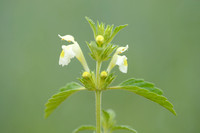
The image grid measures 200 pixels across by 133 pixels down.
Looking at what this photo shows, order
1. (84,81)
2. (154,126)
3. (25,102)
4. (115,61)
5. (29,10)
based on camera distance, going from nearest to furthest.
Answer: (84,81) < (115,61) < (154,126) < (25,102) < (29,10)

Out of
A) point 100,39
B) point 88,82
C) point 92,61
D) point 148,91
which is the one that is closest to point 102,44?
point 100,39

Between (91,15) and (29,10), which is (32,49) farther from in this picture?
(91,15)

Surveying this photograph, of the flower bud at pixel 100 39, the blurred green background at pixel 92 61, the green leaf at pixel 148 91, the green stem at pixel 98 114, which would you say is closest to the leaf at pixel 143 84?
the green leaf at pixel 148 91

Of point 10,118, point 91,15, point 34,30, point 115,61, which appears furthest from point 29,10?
point 115,61

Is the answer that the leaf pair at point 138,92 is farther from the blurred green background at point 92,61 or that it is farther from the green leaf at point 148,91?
the blurred green background at point 92,61

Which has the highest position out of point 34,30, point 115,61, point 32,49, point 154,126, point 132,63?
point 34,30

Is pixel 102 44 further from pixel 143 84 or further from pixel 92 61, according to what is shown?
pixel 92 61

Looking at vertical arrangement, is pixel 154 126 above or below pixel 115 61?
below
